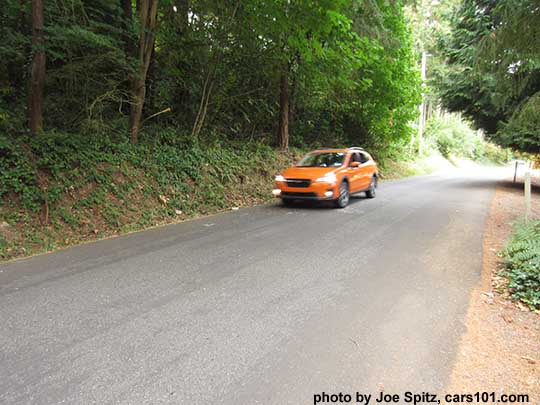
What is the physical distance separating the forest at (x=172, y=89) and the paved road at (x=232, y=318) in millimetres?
1857

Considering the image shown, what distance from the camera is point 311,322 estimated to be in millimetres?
3709

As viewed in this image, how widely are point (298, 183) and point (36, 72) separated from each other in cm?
692

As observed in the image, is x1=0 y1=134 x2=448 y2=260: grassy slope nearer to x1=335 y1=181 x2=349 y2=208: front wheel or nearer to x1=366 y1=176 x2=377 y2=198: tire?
x1=335 y1=181 x2=349 y2=208: front wheel

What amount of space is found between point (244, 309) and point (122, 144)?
23.4 feet

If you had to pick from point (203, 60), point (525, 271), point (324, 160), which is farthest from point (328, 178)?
point (203, 60)

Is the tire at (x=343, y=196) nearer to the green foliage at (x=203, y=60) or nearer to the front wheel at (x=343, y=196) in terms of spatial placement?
the front wheel at (x=343, y=196)

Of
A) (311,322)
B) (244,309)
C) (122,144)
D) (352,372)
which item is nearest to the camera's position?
(352,372)

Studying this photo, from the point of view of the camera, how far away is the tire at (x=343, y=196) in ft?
35.1

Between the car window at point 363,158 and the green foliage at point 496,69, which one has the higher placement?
the green foliage at point 496,69

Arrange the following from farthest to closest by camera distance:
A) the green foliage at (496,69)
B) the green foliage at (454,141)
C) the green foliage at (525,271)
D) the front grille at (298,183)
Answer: the green foliage at (454,141) < the front grille at (298,183) < the green foliage at (496,69) < the green foliage at (525,271)

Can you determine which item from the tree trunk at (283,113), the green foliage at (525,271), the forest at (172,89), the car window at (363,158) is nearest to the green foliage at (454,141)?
the forest at (172,89)

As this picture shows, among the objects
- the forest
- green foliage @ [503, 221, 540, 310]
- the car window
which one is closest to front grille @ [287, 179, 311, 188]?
the forest

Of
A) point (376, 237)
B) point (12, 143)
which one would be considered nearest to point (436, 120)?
point (376, 237)

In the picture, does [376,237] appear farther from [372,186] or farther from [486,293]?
[372,186]
